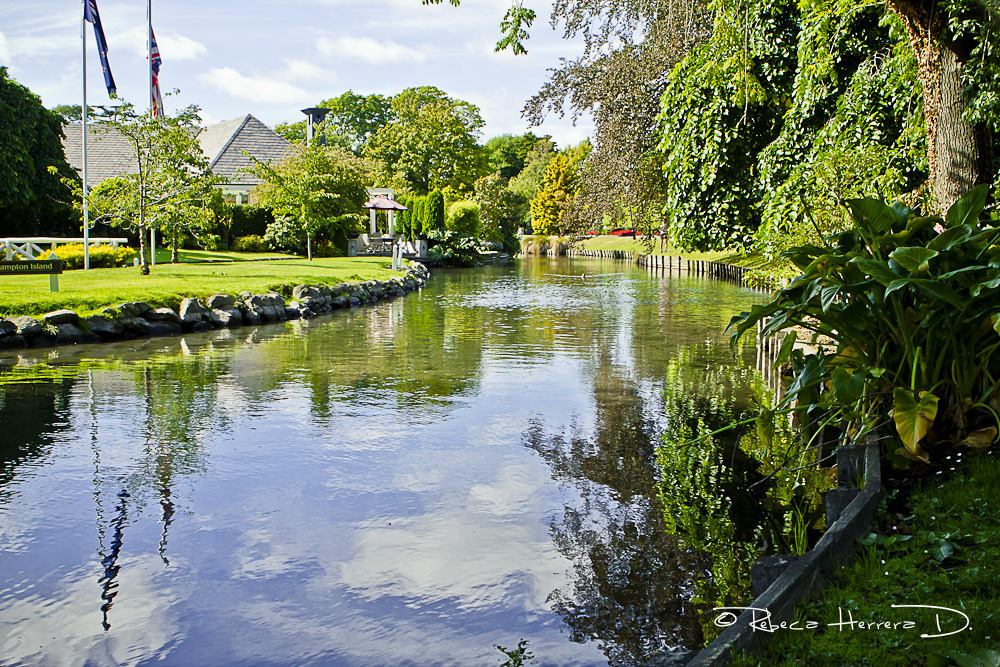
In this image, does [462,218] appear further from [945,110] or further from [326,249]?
[945,110]

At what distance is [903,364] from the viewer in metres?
5.39

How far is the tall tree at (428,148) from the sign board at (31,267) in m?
40.4

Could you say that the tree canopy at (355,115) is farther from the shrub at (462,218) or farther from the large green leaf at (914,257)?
the large green leaf at (914,257)

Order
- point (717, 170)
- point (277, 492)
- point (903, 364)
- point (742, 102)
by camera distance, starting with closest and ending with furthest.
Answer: point (903, 364) < point (277, 492) < point (742, 102) < point (717, 170)

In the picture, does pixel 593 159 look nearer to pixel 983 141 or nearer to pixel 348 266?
pixel 348 266

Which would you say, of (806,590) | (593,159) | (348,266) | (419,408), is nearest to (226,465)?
(419,408)

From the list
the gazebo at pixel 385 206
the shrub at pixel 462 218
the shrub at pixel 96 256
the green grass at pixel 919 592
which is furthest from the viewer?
the shrub at pixel 462 218

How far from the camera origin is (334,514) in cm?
541

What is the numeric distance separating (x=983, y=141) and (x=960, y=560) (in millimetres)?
5526

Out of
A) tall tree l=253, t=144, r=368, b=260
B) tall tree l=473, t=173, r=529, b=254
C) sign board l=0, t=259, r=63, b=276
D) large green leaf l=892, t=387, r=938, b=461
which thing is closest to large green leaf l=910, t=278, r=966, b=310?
large green leaf l=892, t=387, r=938, b=461

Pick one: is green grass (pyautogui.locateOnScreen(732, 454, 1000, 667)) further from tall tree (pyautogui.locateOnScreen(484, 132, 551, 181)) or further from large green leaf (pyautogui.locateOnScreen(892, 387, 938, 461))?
tall tree (pyautogui.locateOnScreen(484, 132, 551, 181))

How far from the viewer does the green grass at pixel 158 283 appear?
45.9 ft

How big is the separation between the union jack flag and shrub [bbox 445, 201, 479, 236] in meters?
23.2

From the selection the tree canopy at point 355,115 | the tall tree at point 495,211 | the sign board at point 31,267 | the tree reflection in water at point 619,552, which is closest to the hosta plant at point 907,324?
the tree reflection in water at point 619,552
